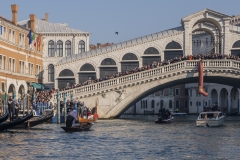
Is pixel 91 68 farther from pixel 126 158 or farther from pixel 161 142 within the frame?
pixel 126 158

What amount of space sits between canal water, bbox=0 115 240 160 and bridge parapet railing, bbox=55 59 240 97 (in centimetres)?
1555

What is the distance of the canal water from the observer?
24.7 metres

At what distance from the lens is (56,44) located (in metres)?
68.2

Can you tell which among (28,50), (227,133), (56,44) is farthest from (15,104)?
(56,44)

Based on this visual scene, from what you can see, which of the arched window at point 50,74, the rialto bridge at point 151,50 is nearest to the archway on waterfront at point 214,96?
the rialto bridge at point 151,50

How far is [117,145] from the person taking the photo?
1128 inches

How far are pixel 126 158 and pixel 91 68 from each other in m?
36.6

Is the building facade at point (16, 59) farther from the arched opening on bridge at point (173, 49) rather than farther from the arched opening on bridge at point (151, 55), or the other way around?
the arched opening on bridge at point (173, 49)

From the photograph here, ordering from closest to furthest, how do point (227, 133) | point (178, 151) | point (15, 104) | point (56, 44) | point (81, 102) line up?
point (178, 151)
point (227, 133)
point (15, 104)
point (81, 102)
point (56, 44)

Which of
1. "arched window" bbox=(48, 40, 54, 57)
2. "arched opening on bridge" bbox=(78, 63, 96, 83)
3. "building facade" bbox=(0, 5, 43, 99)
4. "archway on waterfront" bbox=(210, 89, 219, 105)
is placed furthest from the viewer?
"archway on waterfront" bbox=(210, 89, 219, 105)

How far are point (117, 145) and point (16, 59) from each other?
25.8 m

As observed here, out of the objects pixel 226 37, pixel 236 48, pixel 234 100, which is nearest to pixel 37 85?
pixel 226 37

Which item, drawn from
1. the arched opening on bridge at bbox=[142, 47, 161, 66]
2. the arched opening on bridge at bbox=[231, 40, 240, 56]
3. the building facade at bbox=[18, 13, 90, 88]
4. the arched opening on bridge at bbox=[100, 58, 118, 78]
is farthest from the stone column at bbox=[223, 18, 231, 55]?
the building facade at bbox=[18, 13, 90, 88]

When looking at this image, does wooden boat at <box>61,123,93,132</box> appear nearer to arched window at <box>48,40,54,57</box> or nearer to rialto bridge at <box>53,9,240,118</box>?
rialto bridge at <box>53,9,240,118</box>
